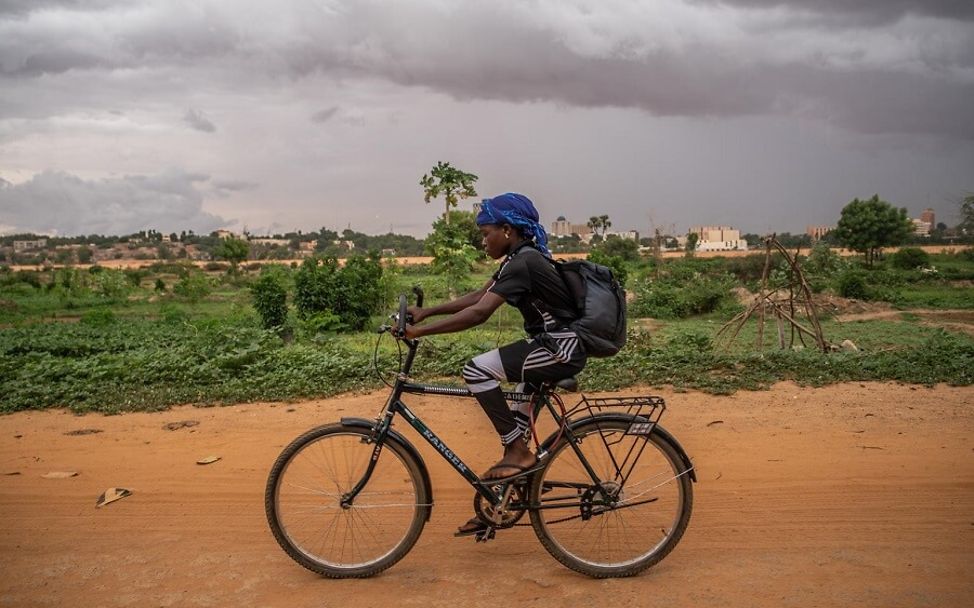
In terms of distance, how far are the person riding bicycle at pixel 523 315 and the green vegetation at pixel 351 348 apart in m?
0.79

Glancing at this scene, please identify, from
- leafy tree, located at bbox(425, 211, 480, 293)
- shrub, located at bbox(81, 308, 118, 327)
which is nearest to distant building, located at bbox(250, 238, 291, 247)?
shrub, located at bbox(81, 308, 118, 327)

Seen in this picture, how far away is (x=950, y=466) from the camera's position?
5.42 meters

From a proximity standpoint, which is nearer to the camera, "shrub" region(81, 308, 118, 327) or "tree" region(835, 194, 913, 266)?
"shrub" region(81, 308, 118, 327)

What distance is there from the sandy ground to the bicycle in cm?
16

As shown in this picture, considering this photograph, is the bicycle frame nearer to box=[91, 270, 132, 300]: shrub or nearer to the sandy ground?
the sandy ground

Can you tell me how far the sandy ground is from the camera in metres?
3.72

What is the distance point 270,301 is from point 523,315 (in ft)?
49.8

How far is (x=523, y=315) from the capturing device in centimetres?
355

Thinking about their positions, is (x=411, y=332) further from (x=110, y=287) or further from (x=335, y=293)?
(x=110, y=287)

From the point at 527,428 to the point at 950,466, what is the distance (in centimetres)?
349

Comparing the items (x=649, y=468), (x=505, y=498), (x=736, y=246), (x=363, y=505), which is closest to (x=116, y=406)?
(x=363, y=505)

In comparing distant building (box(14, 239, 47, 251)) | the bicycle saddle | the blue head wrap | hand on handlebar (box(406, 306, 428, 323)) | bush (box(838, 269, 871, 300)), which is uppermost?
distant building (box(14, 239, 47, 251))

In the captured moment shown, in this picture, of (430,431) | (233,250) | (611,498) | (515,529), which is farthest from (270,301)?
(233,250)

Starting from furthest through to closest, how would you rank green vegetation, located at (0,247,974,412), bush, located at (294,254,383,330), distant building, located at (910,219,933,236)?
distant building, located at (910,219,933,236) < bush, located at (294,254,383,330) < green vegetation, located at (0,247,974,412)
